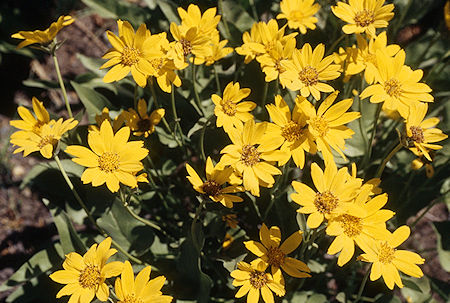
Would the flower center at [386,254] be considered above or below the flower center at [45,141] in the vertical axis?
below

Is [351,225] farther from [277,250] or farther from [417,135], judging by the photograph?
[417,135]

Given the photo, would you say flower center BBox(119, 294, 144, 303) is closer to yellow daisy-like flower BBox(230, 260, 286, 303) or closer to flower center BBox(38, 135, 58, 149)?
yellow daisy-like flower BBox(230, 260, 286, 303)

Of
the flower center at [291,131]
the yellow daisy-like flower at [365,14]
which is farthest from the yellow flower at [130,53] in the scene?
the yellow daisy-like flower at [365,14]

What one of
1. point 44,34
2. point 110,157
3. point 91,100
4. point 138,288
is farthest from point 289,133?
point 91,100

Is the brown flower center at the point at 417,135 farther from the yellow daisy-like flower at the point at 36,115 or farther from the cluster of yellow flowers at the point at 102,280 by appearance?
the yellow daisy-like flower at the point at 36,115

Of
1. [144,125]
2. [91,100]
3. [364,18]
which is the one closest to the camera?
[364,18]
